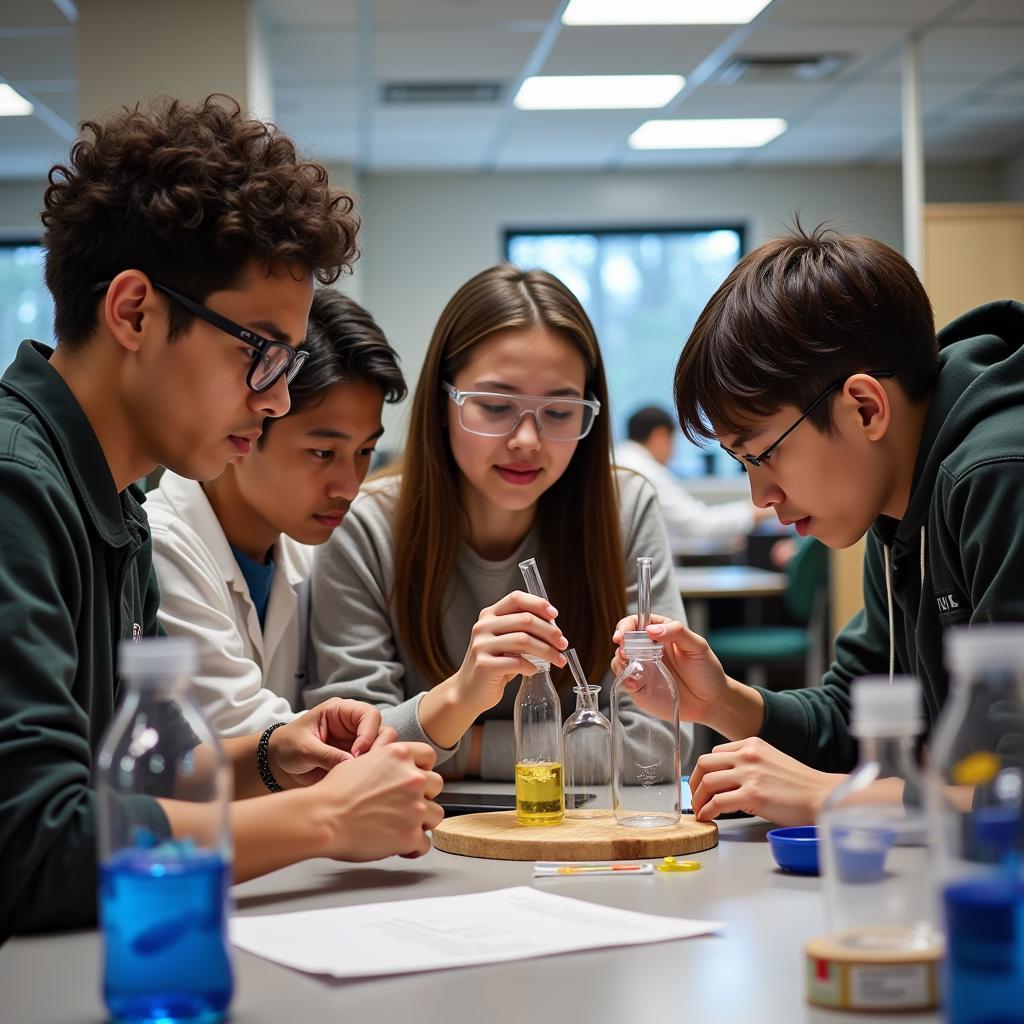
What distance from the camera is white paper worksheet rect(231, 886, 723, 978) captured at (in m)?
1.00

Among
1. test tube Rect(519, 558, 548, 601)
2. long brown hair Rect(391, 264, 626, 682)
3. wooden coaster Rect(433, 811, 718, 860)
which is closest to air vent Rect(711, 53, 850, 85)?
long brown hair Rect(391, 264, 626, 682)

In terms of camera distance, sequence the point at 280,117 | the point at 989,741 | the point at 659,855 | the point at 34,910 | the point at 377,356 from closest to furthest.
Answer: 1. the point at 989,741
2. the point at 34,910
3. the point at 659,855
4. the point at 377,356
5. the point at 280,117

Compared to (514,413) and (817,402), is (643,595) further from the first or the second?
(514,413)

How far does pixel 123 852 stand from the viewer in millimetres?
864

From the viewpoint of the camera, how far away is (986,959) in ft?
2.23

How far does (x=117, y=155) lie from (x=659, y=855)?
1006 mm

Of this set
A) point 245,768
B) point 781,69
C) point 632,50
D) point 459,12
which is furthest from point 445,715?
point 781,69

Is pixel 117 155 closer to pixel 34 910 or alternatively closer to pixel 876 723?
pixel 34 910

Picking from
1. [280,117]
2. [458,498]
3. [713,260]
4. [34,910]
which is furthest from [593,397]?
[713,260]

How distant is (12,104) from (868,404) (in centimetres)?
660

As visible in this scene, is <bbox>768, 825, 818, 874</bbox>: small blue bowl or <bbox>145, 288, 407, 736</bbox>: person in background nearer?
<bbox>768, 825, 818, 874</bbox>: small blue bowl

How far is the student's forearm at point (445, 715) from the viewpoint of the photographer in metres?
1.73

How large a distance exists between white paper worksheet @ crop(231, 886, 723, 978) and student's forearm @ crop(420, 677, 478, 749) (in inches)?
20.5

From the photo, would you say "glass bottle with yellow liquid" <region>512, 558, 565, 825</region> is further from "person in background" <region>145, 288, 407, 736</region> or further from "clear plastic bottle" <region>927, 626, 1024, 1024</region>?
"clear plastic bottle" <region>927, 626, 1024, 1024</region>
